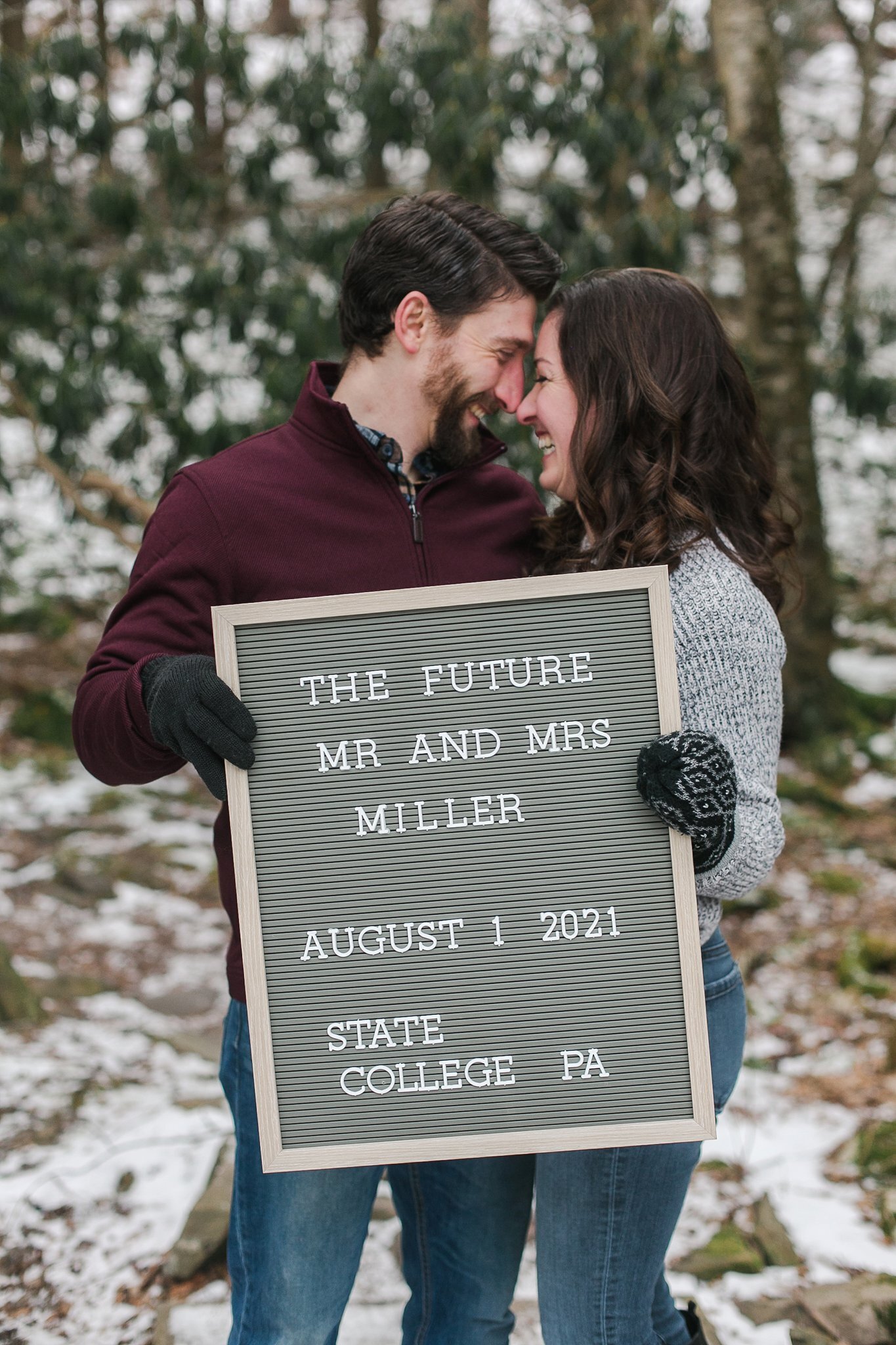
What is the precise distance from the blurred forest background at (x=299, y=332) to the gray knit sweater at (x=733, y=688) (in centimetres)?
183

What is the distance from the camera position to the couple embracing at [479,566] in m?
1.68

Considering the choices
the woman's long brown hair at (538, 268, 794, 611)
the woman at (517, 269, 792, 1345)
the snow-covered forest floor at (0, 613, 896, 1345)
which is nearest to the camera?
the woman at (517, 269, 792, 1345)

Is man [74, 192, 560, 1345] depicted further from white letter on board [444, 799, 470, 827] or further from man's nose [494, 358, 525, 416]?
white letter on board [444, 799, 470, 827]

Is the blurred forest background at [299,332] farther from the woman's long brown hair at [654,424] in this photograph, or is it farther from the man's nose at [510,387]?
the man's nose at [510,387]

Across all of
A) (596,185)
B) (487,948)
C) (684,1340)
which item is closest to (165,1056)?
(684,1340)

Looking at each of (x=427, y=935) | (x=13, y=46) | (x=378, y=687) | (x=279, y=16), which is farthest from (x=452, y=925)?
→ (x=279, y=16)

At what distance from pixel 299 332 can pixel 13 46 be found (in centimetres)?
425

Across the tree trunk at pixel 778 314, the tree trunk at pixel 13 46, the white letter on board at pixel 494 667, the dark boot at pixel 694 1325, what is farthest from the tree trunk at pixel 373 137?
the dark boot at pixel 694 1325

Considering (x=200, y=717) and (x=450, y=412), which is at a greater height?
(x=450, y=412)

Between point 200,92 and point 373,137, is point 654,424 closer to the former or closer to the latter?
point 373,137

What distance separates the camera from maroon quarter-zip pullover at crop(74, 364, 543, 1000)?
1736 millimetres

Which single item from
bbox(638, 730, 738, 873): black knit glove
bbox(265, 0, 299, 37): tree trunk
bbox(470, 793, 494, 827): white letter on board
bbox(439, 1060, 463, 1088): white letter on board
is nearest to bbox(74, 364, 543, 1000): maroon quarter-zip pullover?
bbox(439, 1060, 463, 1088): white letter on board

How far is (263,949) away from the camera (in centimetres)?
159

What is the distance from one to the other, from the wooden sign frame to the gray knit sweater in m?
0.11
